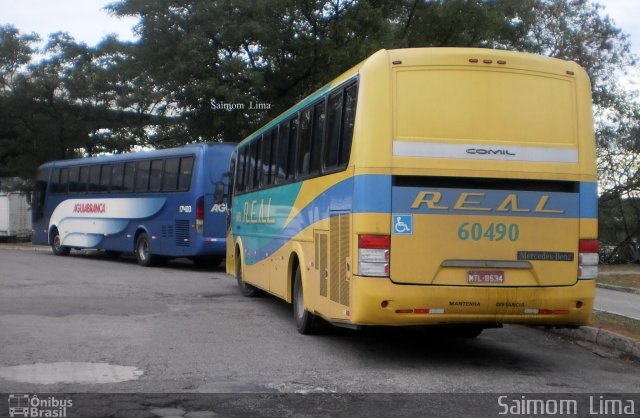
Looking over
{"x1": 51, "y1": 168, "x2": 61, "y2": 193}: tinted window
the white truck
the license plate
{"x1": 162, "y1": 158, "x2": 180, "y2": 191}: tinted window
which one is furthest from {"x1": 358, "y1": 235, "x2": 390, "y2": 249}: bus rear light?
the white truck

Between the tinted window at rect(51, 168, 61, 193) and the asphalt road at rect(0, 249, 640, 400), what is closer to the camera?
the asphalt road at rect(0, 249, 640, 400)

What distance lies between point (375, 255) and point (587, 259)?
93.2 inches

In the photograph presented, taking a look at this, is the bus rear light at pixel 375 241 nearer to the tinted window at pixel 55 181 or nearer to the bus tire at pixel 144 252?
the bus tire at pixel 144 252

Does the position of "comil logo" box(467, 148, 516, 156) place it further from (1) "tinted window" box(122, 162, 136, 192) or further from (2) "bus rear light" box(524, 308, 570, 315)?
(1) "tinted window" box(122, 162, 136, 192)

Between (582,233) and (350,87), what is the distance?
9.92 ft

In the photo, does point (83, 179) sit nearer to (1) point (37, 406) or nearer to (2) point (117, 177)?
(2) point (117, 177)

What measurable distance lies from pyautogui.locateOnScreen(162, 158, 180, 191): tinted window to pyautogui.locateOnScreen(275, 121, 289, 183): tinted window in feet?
31.6

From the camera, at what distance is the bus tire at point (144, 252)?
22.4 m

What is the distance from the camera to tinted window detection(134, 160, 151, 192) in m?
22.4

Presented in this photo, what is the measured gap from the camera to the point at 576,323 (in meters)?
8.43

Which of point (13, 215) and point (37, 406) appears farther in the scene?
point (13, 215)

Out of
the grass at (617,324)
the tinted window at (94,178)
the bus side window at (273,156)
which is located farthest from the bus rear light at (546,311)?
the tinted window at (94,178)

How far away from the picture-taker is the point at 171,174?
21344 mm

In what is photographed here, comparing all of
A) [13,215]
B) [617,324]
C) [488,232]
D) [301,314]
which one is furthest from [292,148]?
[13,215]
